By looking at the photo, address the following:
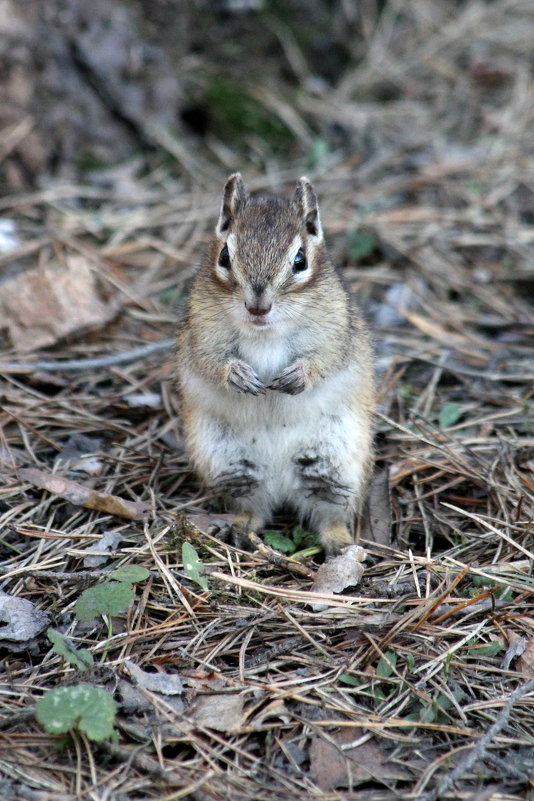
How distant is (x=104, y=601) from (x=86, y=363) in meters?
1.65

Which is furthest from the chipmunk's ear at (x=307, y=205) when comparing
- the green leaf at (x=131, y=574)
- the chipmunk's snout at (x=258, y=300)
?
the green leaf at (x=131, y=574)

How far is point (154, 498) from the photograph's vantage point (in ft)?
11.3

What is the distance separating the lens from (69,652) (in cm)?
255

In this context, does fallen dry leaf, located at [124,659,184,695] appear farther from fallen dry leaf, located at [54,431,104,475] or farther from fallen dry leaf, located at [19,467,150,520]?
fallen dry leaf, located at [54,431,104,475]

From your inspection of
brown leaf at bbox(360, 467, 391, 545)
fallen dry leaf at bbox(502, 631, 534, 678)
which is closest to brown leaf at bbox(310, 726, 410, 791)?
fallen dry leaf at bbox(502, 631, 534, 678)

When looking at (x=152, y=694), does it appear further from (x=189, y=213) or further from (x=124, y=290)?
(x=189, y=213)

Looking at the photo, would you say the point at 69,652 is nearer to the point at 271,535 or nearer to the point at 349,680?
the point at 349,680

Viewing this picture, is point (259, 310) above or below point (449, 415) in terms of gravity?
above

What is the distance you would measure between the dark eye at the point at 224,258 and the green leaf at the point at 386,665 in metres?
1.48

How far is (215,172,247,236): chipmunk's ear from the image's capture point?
3314 mm

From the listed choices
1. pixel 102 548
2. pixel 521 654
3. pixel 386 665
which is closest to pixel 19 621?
pixel 102 548

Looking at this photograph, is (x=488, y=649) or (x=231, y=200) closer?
(x=488, y=649)

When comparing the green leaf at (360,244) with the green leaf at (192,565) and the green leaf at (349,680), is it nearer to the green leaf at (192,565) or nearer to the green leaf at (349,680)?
the green leaf at (192,565)

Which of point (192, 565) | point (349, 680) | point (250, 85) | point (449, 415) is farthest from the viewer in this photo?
point (250, 85)
